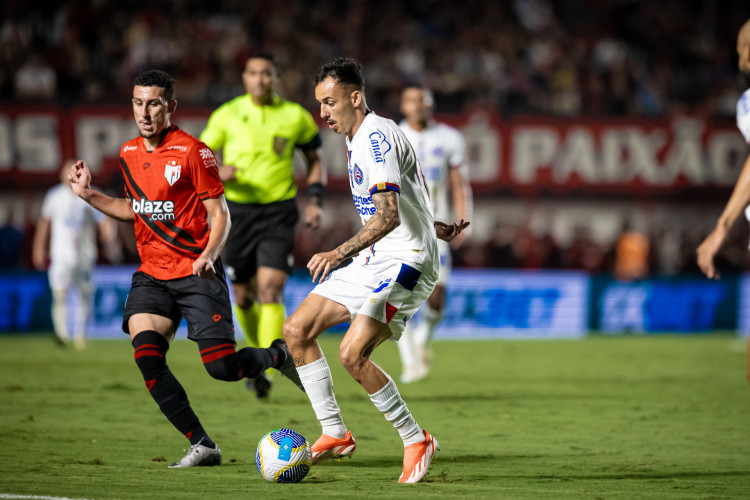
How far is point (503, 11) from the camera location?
912 inches

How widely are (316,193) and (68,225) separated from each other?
7383 mm

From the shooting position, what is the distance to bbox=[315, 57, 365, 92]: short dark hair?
18.9 ft

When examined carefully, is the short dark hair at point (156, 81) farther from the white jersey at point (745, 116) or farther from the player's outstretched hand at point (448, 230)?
the white jersey at point (745, 116)

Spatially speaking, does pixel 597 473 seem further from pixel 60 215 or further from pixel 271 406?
pixel 60 215

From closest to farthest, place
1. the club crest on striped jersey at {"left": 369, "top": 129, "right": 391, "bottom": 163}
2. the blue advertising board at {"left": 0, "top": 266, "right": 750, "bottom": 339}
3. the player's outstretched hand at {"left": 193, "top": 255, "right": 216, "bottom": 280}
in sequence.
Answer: the club crest on striped jersey at {"left": 369, "top": 129, "right": 391, "bottom": 163} → the player's outstretched hand at {"left": 193, "top": 255, "right": 216, "bottom": 280} → the blue advertising board at {"left": 0, "top": 266, "right": 750, "bottom": 339}

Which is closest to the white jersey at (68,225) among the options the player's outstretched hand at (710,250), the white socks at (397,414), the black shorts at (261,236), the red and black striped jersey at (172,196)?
the black shorts at (261,236)

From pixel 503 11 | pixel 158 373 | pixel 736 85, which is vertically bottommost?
pixel 158 373

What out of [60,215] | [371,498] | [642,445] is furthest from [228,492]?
[60,215]

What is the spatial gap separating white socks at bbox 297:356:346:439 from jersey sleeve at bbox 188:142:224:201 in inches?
45.7

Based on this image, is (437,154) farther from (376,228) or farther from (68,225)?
(68,225)

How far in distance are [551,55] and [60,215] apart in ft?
38.8

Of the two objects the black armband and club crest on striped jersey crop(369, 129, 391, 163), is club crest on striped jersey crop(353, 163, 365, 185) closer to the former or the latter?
club crest on striped jersey crop(369, 129, 391, 163)

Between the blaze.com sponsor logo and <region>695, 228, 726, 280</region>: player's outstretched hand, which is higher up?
the blaze.com sponsor logo

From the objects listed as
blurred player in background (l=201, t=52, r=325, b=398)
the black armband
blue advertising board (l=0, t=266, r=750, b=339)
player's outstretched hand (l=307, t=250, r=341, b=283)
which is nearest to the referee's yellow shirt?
blurred player in background (l=201, t=52, r=325, b=398)
